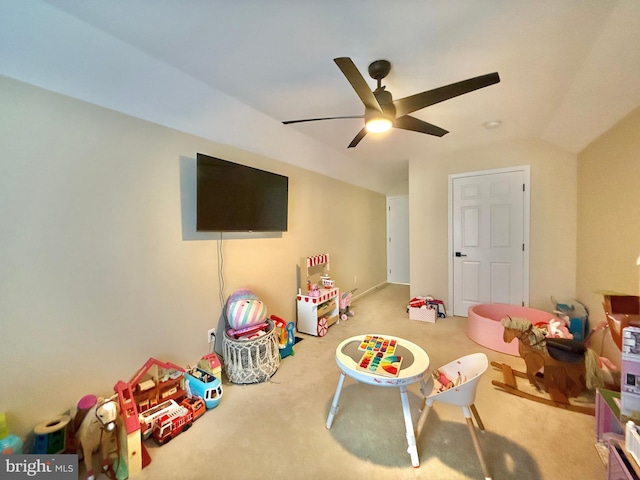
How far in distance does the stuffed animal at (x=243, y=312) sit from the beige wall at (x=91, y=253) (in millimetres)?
210

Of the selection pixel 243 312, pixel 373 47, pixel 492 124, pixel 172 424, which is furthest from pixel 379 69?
pixel 172 424

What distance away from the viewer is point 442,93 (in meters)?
1.63

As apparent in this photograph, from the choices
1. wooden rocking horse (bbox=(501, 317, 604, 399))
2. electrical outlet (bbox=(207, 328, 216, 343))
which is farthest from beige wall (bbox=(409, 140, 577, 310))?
electrical outlet (bbox=(207, 328, 216, 343))

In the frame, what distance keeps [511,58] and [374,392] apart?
270cm

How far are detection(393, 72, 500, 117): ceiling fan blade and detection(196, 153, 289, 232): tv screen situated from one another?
147 cm

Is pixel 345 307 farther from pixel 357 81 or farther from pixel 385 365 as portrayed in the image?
pixel 357 81

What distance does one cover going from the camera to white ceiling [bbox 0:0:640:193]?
1.37m

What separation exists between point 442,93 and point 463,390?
1.77 m

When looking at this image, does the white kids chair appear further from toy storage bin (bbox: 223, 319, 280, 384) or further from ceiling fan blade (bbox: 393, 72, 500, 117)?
ceiling fan blade (bbox: 393, 72, 500, 117)

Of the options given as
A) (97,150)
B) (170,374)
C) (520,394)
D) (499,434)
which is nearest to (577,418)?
(520,394)

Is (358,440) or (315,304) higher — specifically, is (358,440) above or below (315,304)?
below

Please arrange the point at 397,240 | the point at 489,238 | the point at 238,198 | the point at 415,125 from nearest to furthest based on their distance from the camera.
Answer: the point at 415,125 → the point at 238,198 → the point at 489,238 → the point at 397,240

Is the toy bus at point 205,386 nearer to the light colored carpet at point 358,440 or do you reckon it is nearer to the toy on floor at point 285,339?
the light colored carpet at point 358,440

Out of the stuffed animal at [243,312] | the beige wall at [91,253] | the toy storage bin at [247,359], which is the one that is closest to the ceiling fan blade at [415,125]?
the beige wall at [91,253]
